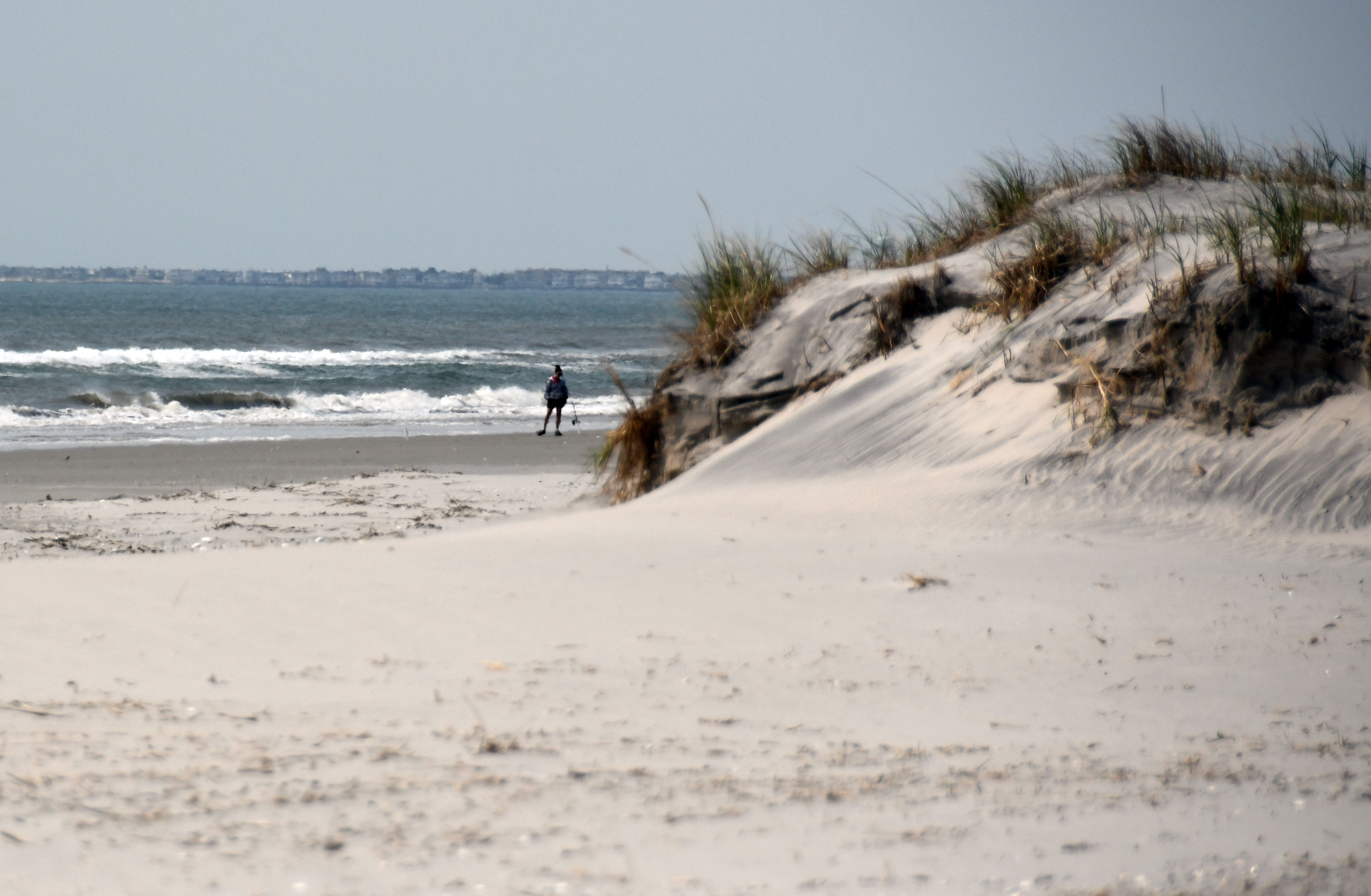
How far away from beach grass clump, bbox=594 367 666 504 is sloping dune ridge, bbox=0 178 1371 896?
0.62m

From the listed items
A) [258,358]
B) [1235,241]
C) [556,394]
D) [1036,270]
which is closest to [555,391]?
[556,394]

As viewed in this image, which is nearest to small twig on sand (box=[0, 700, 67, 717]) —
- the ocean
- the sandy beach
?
the sandy beach

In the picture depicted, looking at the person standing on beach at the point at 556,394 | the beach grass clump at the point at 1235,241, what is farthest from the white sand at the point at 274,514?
the person standing on beach at the point at 556,394

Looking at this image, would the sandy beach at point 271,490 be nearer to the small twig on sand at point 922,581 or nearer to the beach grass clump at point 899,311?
the beach grass clump at point 899,311

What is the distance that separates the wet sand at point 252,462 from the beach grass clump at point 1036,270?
178 inches

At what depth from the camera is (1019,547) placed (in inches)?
204

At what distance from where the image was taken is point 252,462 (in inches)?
547

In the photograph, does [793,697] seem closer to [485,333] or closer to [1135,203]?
[1135,203]

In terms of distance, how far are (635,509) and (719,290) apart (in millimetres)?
2397

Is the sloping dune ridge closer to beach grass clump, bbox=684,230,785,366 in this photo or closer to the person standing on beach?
beach grass clump, bbox=684,230,785,366

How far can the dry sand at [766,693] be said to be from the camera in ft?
7.79

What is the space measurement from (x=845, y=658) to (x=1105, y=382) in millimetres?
2991

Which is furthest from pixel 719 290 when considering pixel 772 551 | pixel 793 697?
pixel 793 697

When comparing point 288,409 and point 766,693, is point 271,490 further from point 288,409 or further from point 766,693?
point 288,409
